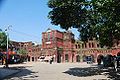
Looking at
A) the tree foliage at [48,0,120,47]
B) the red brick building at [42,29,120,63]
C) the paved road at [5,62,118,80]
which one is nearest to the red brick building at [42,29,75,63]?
the red brick building at [42,29,120,63]

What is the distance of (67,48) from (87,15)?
2522 inches

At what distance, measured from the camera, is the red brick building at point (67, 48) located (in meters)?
84.9

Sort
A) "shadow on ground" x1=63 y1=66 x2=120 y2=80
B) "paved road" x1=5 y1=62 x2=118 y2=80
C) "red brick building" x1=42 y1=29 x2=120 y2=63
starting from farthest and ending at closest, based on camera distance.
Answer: "red brick building" x1=42 y1=29 x2=120 y2=63, "shadow on ground" x1=63 y1=66 x2=120 y2=80, "paved road" x1=5 y1=62 x2=118 y2=80

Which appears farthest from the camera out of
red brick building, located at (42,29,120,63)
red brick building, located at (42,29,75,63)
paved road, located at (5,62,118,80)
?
red brick building, located at (42,29,75,63)

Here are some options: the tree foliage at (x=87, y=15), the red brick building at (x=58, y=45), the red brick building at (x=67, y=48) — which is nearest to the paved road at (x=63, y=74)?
the tree foliage at (x=87, y=15)

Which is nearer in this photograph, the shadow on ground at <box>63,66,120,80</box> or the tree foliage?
the tree foliage

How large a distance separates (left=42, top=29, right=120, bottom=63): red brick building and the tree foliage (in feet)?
182

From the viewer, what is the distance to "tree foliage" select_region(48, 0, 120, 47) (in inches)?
810

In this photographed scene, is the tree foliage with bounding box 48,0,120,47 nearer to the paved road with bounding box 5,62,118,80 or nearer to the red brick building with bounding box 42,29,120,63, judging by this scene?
the paved road with bounding box 5,62,118,80

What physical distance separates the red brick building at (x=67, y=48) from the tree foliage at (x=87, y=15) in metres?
55.4

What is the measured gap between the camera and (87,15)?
2594cm

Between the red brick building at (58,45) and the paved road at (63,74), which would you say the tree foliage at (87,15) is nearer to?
the paved road at (63,74)

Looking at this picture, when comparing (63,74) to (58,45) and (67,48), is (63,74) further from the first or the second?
(58,45)

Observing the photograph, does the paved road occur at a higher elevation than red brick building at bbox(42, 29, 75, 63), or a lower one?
lower
